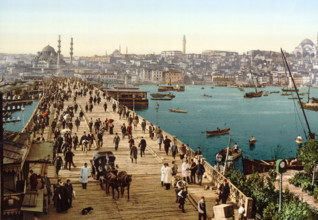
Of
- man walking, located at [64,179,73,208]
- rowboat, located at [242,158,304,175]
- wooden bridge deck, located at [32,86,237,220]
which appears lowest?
rowboat, located at [242,158,304,175]

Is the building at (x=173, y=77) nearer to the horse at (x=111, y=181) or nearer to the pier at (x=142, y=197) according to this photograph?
the pier at (x=142, y=197)

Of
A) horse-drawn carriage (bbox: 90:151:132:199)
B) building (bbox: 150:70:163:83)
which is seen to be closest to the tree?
horse-drawn carriage (bbox: 90:151:132:199)

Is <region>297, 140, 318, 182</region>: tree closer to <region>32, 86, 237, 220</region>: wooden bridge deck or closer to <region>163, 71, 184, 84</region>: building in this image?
<region>32, 86, 237, 220</region>: wooden bridge deck

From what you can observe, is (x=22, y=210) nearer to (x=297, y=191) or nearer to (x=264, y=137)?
(x=297, y=191)

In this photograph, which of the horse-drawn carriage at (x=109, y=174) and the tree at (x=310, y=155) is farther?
the tree at (x=310, y=155)

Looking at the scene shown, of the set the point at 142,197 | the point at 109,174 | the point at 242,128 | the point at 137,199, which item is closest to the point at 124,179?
the point at 109,174

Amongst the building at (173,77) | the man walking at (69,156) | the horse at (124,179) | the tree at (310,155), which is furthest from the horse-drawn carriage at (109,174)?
the building at (173,77)

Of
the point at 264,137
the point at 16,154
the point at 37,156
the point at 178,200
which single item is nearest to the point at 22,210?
the point at 16,154
